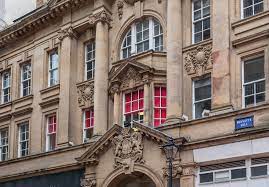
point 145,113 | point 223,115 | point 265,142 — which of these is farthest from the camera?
point 145,113

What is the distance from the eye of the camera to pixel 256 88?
2405 centimetres

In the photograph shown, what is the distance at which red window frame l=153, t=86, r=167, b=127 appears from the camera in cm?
2744

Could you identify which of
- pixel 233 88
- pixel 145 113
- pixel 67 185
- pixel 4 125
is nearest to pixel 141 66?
pixel 145 113

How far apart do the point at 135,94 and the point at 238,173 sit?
24.4ft

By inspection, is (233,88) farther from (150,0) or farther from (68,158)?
(68,158)

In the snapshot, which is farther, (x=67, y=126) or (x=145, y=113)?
(x=67, y=126)

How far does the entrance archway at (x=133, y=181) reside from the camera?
2714 centimetres

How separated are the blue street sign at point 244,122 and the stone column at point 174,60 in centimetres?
336

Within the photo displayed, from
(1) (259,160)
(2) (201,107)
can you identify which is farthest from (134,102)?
(1) (259,160)

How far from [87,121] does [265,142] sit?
11.6 meters

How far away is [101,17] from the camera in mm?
30531

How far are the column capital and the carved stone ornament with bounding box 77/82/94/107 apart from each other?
128 inches

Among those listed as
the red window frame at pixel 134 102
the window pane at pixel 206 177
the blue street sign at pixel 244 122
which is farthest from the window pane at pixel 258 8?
the window pane at pixel 206 177

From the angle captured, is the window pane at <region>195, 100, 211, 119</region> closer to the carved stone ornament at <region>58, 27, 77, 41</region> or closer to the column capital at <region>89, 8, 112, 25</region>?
the column capital at <region>89, 8, 112, 25</region>
